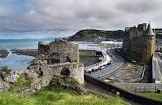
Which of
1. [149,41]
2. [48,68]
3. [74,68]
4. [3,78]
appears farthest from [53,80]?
[149,41]

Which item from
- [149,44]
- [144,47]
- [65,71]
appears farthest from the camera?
[144,47]

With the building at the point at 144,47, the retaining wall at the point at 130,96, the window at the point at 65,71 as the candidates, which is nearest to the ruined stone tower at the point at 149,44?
the building at the point at 144,47

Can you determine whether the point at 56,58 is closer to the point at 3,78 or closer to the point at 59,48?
the point at 59,48

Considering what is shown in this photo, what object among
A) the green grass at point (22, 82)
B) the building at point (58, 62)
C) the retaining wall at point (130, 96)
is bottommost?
the retaining wall at point (130, 96)

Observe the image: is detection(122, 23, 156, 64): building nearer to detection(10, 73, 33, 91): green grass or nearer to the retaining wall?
the retaining wall

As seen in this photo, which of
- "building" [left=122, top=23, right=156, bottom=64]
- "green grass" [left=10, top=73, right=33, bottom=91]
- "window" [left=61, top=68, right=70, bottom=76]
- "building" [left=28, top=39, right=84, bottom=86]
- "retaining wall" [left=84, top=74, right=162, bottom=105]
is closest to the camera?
"green grass" [left=10, top=73, right=33, bottom=91]

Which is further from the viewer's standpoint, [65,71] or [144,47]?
[144,47]

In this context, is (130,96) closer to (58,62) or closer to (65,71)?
(65,71)

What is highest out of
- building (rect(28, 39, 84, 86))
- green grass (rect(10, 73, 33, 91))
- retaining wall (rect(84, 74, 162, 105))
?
building (rect(28, 39, 84, 86))

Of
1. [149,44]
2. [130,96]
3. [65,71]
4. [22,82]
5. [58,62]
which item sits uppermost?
[149,44]

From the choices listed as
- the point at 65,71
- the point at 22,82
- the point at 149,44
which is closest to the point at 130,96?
the point at 65,71

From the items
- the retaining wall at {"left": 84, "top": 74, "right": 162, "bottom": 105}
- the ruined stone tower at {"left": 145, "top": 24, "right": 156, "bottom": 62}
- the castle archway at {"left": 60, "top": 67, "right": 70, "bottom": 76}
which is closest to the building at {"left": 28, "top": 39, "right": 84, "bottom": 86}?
the castle archway at {"left": 60, "top": 67, "right": 70, "bottom": 76}

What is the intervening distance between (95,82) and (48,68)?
1133cm

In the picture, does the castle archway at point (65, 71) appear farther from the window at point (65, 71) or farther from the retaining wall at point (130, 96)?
the retaining wall at point (130, 96)
